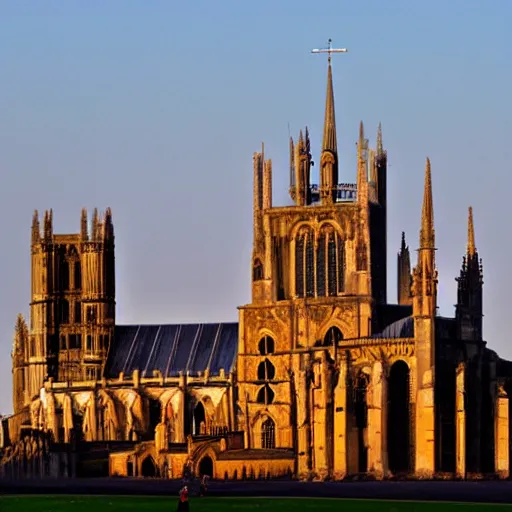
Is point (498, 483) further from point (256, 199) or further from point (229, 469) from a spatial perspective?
Result: point (256, 199)

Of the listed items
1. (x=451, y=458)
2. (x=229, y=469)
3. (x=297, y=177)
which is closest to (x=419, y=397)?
(x=451, y=458)

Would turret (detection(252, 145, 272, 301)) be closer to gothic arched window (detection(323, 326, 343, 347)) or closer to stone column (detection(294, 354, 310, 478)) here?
gothic arched window (detection(323, 326, 343, 347))

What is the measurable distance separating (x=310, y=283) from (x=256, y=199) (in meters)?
8.51

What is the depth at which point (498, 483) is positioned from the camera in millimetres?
165750

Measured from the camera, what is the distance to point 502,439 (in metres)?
174

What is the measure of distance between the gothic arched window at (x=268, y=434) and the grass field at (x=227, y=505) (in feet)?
147

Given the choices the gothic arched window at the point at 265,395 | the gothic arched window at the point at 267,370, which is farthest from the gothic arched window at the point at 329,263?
the gothic arched window at the point at 265,395

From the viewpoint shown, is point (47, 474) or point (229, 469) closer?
point (229, 469)

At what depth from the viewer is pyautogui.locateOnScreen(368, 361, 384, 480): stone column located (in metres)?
174

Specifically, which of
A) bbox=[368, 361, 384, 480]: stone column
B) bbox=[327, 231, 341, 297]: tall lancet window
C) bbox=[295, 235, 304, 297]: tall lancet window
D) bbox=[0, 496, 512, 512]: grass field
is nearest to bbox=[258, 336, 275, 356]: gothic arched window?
bbox=[295, 235, 304, 297]: tall lancet window

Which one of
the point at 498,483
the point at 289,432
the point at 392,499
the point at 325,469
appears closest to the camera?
the point at 392,499

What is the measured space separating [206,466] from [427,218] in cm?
2500

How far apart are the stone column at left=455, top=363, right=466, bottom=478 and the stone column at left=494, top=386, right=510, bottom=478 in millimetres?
3110

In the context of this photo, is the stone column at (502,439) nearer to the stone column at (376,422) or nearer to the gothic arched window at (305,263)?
the stone column at (376,422)
